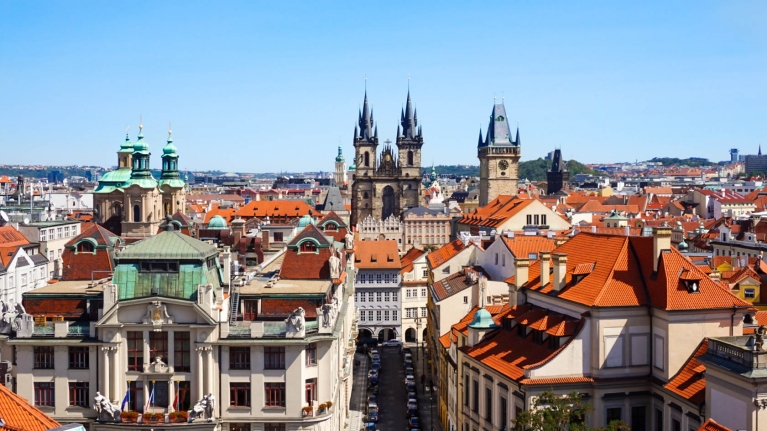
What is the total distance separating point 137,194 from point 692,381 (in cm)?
9075

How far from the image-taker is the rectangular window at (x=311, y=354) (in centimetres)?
5012

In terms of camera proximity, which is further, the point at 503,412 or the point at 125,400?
the point at 503,412

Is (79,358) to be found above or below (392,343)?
above

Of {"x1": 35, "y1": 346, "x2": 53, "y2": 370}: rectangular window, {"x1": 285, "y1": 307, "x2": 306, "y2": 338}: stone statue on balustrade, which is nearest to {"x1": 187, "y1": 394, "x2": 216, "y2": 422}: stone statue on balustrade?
{"x1": 285, "y1": 307, "x2": 306, "y2": 338}: stone statue on balustrade

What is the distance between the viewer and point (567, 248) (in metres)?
56.8

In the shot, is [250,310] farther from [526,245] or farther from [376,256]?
[376,256]

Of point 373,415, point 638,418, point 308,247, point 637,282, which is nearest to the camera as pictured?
point 638,418

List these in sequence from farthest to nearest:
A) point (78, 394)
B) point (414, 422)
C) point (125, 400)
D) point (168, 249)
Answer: point (414, 422) < point (168, 249) < point (78, 394) < point (125, 400)

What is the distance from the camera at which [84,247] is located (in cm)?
6203

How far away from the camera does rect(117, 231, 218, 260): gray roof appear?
50.2m

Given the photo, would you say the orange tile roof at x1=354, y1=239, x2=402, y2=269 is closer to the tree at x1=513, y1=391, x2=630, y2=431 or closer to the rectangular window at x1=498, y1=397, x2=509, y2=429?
the rectangular window at x1=498, y1=397, x2=509, y2=429

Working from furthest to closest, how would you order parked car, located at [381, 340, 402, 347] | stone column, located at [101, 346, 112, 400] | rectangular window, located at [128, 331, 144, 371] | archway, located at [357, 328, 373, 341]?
archway, located at [357, 328, 373, 341]
parked car, located at [381, 340, 402, 347]
rectangular window, located at [128, 331, 144, 371]
stone column, located at [101, 346, 112, 400]

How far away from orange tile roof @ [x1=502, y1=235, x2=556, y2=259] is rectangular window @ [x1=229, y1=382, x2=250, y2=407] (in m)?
29.3

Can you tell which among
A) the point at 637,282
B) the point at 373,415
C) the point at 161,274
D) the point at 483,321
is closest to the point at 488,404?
the point at 483,321
